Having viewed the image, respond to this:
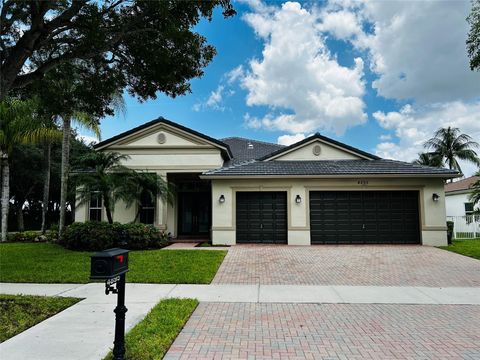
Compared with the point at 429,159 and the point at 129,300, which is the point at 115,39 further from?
the point at 429,159

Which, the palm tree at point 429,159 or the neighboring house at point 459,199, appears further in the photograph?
the palm tree at point 429,159

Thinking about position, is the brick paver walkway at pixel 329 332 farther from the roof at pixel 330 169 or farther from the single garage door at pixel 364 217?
the roof at pixel 330 169

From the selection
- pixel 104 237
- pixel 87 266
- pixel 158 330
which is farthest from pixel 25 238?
pixel 158 330

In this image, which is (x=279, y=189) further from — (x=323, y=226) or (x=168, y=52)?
(x=168, y=52)

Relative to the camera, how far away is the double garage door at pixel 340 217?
600 inches

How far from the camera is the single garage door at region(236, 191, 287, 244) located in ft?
50.9

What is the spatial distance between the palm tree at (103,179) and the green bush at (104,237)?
0.97 m

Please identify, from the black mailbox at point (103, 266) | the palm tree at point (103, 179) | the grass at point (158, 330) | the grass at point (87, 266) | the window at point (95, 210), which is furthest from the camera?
the window at point (95, 210)

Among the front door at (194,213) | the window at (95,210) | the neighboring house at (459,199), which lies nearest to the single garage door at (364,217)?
the front door at (194,213)

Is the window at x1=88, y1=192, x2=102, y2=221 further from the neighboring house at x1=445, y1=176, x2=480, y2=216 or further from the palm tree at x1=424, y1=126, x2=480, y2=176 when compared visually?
the palm tree at x1=424, y1=126, x2=480, y2=176

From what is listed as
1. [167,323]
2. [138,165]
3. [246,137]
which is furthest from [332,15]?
[246,137]

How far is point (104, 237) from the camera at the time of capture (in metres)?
13.7

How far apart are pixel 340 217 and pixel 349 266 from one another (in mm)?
5245

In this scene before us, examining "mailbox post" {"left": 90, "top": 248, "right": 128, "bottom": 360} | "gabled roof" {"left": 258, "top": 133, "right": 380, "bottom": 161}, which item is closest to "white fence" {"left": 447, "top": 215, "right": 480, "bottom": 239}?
"gabled roof" {"left": 258, "top": 133, "right": 380, "bottom": 161}
